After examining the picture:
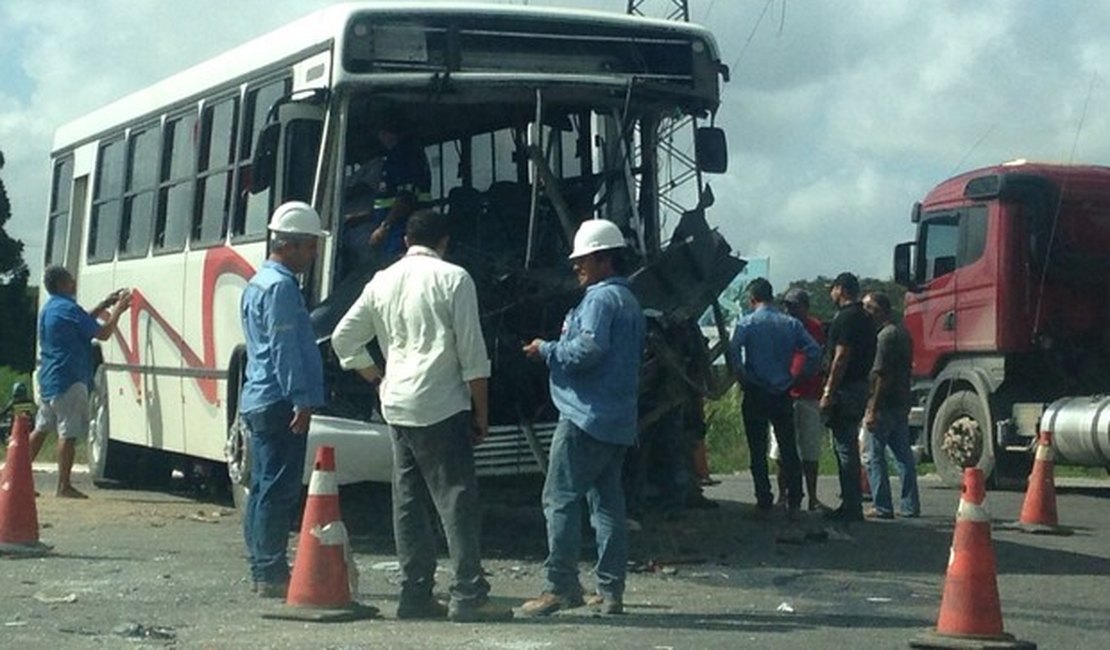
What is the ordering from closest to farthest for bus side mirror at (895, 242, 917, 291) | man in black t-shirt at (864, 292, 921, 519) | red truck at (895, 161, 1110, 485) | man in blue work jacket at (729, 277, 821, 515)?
man in blue work jacket at (729, 277, 821, 515), man in black t-shirt at (864, 292, 921, 519), red truck at (895, 161, 1110, 485), bus side mirror at (895, 242, 917, 291)

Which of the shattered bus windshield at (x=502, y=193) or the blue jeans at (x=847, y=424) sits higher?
the shattered bus windshield at (x=502, y=193)

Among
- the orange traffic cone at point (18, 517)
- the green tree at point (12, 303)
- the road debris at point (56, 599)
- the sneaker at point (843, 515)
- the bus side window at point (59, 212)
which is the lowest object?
the road debris at point (56, 599)

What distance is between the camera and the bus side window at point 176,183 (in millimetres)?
15430

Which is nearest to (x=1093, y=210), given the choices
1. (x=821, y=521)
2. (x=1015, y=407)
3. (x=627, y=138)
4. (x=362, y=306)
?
(x=1015, y=407)

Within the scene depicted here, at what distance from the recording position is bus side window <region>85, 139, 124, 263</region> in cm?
1759

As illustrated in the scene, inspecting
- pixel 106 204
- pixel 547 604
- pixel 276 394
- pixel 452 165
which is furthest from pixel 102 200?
pixel 547 604

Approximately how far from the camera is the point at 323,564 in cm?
955

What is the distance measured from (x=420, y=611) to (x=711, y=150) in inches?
179

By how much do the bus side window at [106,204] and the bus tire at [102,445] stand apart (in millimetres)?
1051

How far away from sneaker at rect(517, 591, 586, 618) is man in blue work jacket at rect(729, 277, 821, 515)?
510 cm

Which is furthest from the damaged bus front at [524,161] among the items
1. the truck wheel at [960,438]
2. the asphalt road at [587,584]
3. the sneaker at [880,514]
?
the truck wheel at [960,438]

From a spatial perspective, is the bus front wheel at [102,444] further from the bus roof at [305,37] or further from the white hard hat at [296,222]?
the white hard hat at [296,222]

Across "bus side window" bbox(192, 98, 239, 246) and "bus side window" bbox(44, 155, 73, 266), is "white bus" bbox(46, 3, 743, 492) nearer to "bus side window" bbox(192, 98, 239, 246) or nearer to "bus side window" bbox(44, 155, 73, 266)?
"bus side window" bbox(192, 98, 239, 246)

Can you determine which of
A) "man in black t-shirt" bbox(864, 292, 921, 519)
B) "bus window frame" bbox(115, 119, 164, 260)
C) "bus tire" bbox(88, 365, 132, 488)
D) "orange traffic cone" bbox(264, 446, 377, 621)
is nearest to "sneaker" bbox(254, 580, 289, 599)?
"orange traffic cone" bbox(264, 446, 377, 621)
